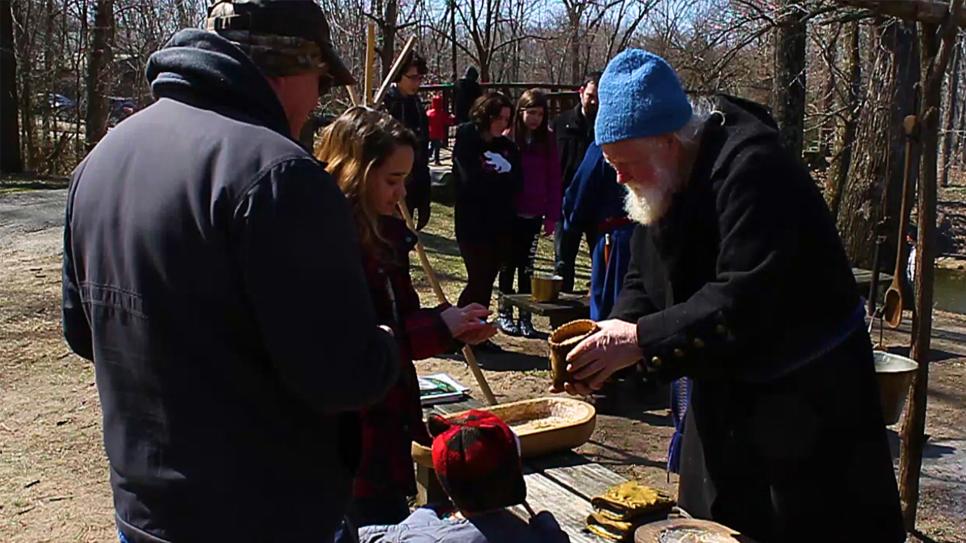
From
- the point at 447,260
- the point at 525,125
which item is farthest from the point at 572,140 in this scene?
the point at 447,260

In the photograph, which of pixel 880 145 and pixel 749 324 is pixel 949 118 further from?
pixel 749 324

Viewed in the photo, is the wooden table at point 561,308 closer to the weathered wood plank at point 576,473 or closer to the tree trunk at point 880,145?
the weathered wood plank at point 576,473

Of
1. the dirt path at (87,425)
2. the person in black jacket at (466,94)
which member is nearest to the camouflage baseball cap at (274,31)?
the dirt path at (87,425)

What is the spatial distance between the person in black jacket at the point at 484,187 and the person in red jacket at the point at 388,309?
3347 millimetres

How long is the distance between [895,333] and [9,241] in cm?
813

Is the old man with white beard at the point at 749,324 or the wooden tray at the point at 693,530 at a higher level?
the old man with white beard at the point at 749,324

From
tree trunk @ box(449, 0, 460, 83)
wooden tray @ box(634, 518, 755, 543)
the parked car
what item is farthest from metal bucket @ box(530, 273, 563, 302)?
the parked car

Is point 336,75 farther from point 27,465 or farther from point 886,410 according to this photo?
point 27,465

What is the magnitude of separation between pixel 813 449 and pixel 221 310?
128 centimetres

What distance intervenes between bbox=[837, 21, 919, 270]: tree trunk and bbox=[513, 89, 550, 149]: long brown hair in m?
2.96

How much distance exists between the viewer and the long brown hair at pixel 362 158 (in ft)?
9.26

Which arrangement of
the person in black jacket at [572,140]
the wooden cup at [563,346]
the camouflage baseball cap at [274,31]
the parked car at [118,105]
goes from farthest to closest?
1. the parked car at [118,105]
2. the person in black jacket at [572,140]
3. the wooden cup at [563,346]
4. the camouflage baseball cap at [274,31]

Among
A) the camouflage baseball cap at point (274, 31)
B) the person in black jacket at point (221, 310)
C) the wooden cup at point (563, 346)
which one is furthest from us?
the wooden cup at point (563, 346)

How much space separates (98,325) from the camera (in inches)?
60.7
